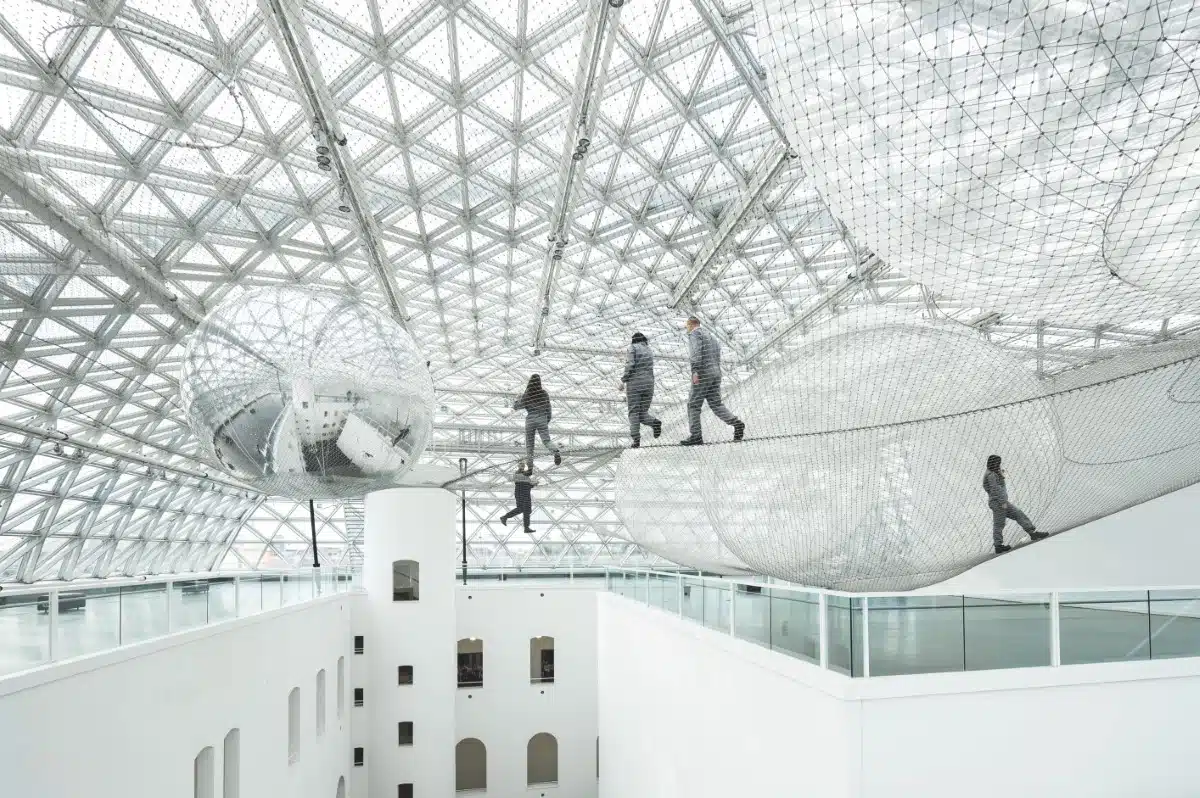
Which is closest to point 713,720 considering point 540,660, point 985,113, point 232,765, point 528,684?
point 232,765

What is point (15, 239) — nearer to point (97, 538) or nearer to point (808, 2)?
point (808, 2)

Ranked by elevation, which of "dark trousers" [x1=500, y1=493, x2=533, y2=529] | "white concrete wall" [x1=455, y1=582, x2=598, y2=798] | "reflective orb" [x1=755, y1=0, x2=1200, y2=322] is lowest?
"white concrete wall" [x1=455, y1=582, x2=598, y2=798]

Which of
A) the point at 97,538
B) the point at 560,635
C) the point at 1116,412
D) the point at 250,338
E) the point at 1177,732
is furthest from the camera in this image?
the point at 97,538

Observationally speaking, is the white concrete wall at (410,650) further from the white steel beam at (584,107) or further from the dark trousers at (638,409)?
the dark trousers at (638,409)

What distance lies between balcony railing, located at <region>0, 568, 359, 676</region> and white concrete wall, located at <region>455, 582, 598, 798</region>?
42.4 ft

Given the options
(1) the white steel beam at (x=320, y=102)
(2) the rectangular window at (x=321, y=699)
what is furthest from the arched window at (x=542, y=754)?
(1) the white steel beam at (x=320, y=102)

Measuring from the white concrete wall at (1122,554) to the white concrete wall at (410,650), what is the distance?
13.0m

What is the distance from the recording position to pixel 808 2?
105 inches

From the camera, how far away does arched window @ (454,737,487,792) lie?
89.5 ft

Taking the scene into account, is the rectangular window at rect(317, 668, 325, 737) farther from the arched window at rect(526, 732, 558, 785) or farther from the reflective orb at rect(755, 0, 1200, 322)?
the reflective orb at rect(755, 0, 1200, 322)

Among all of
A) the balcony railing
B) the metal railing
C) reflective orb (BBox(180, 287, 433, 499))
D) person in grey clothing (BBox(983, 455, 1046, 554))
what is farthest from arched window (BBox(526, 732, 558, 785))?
reflective orb (BBox(180, 287, 433, 499))

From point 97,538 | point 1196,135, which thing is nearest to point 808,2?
point 1196,135

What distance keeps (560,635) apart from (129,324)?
1472cm

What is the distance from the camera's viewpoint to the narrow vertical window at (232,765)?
436 inches
